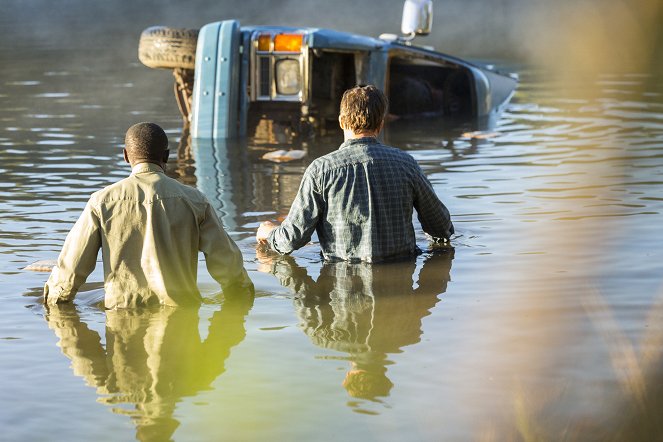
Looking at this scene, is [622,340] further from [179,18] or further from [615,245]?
[179,18]

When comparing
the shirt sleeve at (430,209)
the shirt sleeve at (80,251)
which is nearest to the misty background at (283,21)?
the shirt sleeve at (430,209)

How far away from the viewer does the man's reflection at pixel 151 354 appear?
4559 millimetres

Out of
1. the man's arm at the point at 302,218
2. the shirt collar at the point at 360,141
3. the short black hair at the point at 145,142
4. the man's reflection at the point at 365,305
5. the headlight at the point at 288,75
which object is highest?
the short black hair at the point at 145,142

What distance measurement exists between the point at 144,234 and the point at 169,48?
957 cm

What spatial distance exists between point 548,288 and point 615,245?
1461mm

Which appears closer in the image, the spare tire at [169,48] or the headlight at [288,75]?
the headlight at [288,75]

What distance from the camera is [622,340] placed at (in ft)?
17.1

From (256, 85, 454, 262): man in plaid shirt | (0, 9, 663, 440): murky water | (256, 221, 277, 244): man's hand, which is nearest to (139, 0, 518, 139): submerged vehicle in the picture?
(0, 9, 663, 440): murky water

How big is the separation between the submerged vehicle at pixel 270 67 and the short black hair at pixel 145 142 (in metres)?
8.36

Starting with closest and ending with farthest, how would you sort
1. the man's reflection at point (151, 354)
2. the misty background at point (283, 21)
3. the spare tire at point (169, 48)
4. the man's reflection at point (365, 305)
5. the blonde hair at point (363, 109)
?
the man's reflection at point (151, 354), the man's reflection at point (365, 305), the blonde hair at point (363, 109), the spare tire at point (169, 48), the misty background at point (283, 21)

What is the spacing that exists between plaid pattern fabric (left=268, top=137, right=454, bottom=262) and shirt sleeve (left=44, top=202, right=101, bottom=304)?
4.90ft

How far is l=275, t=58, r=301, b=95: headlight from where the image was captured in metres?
14.2

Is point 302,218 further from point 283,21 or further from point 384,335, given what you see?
point 283,21

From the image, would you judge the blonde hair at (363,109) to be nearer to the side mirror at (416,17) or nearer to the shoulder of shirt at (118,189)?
the shoulder of shirt at (118,189)
